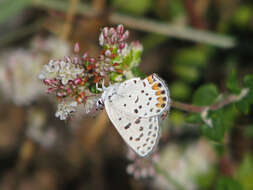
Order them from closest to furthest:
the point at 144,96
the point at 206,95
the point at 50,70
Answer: the point at 144,96 < the point at 50,70 < the point at 206,95

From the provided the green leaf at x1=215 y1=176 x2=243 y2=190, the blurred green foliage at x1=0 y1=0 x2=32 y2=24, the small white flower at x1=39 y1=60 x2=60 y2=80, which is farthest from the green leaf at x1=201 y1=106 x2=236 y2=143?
the blurred green foliage at x1=0 y1=0 x2=32 y2=24

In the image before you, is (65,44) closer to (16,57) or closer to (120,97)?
(16,57)

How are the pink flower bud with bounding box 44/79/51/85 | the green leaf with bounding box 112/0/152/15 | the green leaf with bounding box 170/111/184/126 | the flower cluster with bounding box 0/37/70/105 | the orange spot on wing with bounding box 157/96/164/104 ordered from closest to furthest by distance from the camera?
the orange spot on wing with bounding box 157/96/164/104, the pink flower bud with bounding box 44/79/51/85, the flower cluster with bounding box 0/37/70/105, the green leaf with bounding box 170/111/184/126, the green leaf with bounding box 112/0/152/15

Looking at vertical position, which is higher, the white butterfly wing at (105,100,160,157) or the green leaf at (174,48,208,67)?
the white butterfly wing at (105,100,160,157)

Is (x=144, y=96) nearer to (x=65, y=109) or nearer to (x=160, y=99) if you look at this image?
(x=160, y=99)

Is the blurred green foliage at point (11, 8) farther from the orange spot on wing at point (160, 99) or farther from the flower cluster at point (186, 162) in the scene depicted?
the orange spot on wing at point (160, 99)

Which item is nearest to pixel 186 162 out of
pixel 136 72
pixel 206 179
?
pixel 206 179

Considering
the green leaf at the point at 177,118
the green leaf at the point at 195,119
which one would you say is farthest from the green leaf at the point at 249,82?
the green leaf at the point at 177,118

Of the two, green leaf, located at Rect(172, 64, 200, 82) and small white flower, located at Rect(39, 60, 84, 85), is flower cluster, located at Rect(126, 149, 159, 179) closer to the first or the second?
small white flower, located at Rect(39, 60, 84, 85)

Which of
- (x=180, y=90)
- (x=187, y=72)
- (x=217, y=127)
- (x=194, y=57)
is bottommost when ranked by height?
(x=180, y=90)
